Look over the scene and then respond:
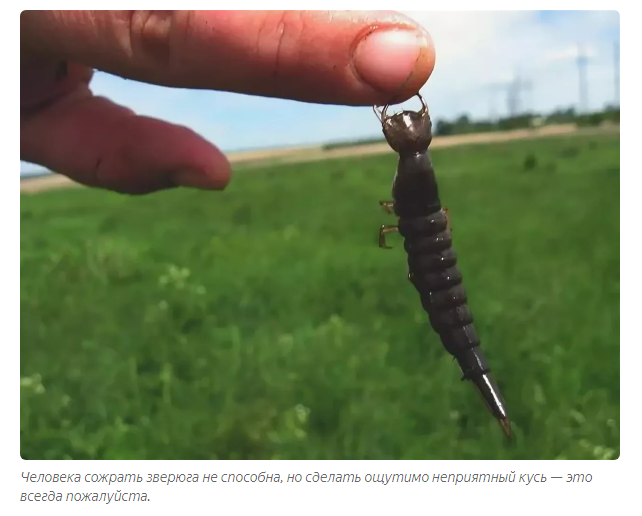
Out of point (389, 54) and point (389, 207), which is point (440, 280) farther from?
point (389, 54)

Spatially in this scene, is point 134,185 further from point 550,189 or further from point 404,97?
point 550,189

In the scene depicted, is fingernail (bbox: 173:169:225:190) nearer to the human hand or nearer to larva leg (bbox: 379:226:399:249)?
the human hand

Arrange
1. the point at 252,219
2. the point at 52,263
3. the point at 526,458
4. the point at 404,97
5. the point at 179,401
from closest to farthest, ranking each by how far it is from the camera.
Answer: the point at 404,97 < the point at 526,458 < the point at 179,401 < the point at 52,263 < the point at 252,219

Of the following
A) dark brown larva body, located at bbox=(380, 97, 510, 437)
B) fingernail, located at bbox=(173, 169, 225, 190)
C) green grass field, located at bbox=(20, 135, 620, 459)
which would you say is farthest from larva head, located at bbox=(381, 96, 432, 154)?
green grass field, located at bbox=(20, 135, 620, 459)

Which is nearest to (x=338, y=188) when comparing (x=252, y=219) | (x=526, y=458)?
(x=252, y=219)

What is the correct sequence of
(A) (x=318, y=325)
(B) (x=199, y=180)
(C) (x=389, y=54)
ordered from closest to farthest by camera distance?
(C) (x=389, y=54), (B) (x=199, y=180), (A) (x=318, y=325)

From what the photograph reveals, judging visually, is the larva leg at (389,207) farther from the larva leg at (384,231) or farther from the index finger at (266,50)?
the index finger at (266,50)

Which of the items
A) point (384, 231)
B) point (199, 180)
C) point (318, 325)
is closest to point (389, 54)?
point (384, 231)

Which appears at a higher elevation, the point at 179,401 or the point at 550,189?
the point at 550,189
